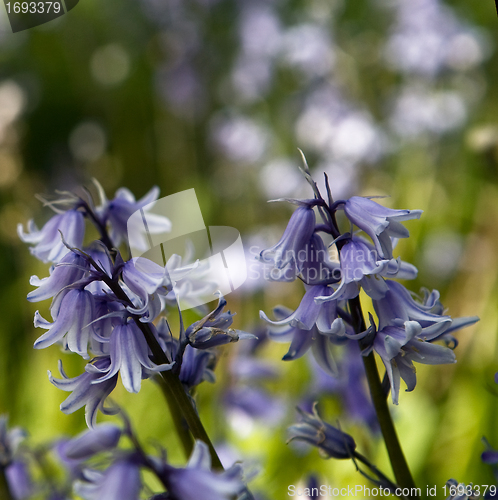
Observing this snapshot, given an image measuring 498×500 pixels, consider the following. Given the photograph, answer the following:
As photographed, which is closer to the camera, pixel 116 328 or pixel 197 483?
pixel 197 483

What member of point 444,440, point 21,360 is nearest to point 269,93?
point 21,360

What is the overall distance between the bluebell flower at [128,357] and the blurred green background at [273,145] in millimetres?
694

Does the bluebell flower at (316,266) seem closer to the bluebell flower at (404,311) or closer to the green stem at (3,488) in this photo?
the bluebell flower at (404,311)

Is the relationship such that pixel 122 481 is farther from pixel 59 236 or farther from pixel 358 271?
pixel 59 236

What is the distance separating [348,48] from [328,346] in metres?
3.28

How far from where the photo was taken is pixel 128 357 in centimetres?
81

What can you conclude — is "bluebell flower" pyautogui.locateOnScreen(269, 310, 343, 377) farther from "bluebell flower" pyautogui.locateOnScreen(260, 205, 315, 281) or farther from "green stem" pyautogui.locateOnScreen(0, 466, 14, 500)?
"green stem" pyautogui.locateOnScreen(0, 466, 14, 500)

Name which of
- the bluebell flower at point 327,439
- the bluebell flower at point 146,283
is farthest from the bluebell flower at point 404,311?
the bluebell flower at point 146,283

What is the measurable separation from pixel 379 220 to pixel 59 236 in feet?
2.09

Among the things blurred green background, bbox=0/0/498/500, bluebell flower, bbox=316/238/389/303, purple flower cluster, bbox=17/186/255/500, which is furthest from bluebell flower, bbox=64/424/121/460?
blurred green background, bbox=0/0/498/500

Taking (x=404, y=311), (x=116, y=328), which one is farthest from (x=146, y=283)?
(x=404, y=311)

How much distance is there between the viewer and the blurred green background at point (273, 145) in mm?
2078

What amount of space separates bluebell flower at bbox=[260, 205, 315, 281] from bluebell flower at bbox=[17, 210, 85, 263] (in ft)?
1.30

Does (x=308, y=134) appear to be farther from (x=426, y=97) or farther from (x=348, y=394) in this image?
(x=348, y=394)
